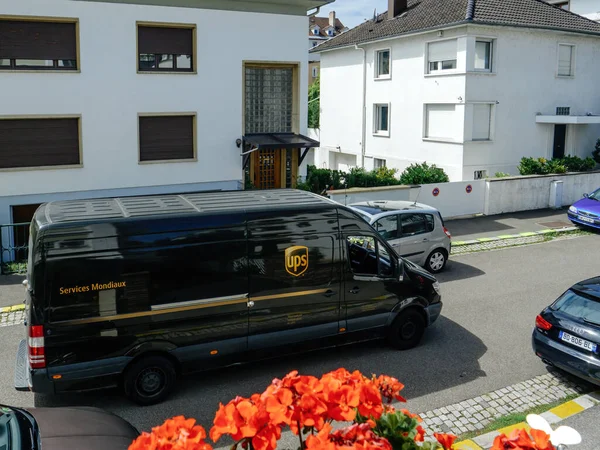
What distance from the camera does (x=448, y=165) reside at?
2605cm

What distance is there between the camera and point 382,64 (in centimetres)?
3041

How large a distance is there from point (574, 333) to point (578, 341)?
0.38 feet

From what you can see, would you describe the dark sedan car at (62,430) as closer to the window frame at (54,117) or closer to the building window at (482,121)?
the window frame at (54,117)

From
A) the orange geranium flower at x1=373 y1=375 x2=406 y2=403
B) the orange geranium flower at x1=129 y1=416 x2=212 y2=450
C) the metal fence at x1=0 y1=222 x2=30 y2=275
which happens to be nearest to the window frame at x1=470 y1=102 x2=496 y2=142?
the metal fence at x1=0 y1=222 x2=30 y2=275

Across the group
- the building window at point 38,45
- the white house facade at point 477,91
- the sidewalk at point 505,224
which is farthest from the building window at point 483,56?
the building window at point 38,45

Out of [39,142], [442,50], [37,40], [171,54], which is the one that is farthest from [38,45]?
[442,50]

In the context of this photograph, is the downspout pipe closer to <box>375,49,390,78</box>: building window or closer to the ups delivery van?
<box>375,49,390,78</box>: building window

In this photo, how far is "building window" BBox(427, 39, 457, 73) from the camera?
2565 cm

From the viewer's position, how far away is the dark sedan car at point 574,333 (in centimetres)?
792

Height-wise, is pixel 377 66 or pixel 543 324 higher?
pixel 377 66

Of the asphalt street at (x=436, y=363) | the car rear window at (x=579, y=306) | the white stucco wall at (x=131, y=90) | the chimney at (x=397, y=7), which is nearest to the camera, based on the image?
the asphalt street at (x=436, y=363)

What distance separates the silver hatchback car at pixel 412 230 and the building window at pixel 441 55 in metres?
13.7

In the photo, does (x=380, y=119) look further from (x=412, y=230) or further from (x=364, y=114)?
(x=412, y=230)

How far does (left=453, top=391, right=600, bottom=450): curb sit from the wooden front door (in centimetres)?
1371
